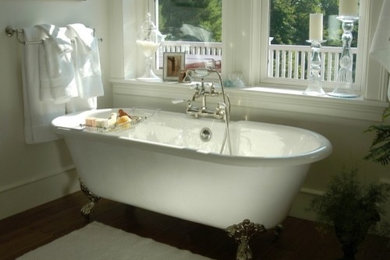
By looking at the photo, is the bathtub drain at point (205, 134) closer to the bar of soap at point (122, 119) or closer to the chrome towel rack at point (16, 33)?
the bar of soap at point (122, 119)

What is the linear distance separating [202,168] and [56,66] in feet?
4.36

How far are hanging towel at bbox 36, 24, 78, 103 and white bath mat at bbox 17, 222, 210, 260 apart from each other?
91 centimetres

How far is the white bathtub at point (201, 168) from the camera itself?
8.18 feet

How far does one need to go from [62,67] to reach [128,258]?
4.49 ft

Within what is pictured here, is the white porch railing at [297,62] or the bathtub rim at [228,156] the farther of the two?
the white porch railing at [297,62]

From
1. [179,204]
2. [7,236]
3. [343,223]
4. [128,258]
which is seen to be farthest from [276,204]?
[7,236]

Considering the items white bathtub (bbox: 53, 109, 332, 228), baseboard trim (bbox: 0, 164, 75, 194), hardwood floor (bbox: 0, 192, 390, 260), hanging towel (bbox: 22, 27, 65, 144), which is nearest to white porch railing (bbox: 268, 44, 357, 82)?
white bathtub (bbox: 53, 109, 332, 228)

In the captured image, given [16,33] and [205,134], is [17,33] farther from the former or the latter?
[205,134]

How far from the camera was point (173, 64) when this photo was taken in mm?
3850

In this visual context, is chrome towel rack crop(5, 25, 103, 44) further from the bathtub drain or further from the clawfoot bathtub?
the bathtub drain

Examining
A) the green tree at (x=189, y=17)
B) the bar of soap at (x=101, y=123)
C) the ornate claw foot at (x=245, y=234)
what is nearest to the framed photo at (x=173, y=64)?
the green tree at (x=189, y=17)

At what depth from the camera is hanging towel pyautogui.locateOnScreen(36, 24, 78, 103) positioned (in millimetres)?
3271

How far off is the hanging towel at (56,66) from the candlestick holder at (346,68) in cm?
172

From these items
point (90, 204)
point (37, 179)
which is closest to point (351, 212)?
point (90, 204)
